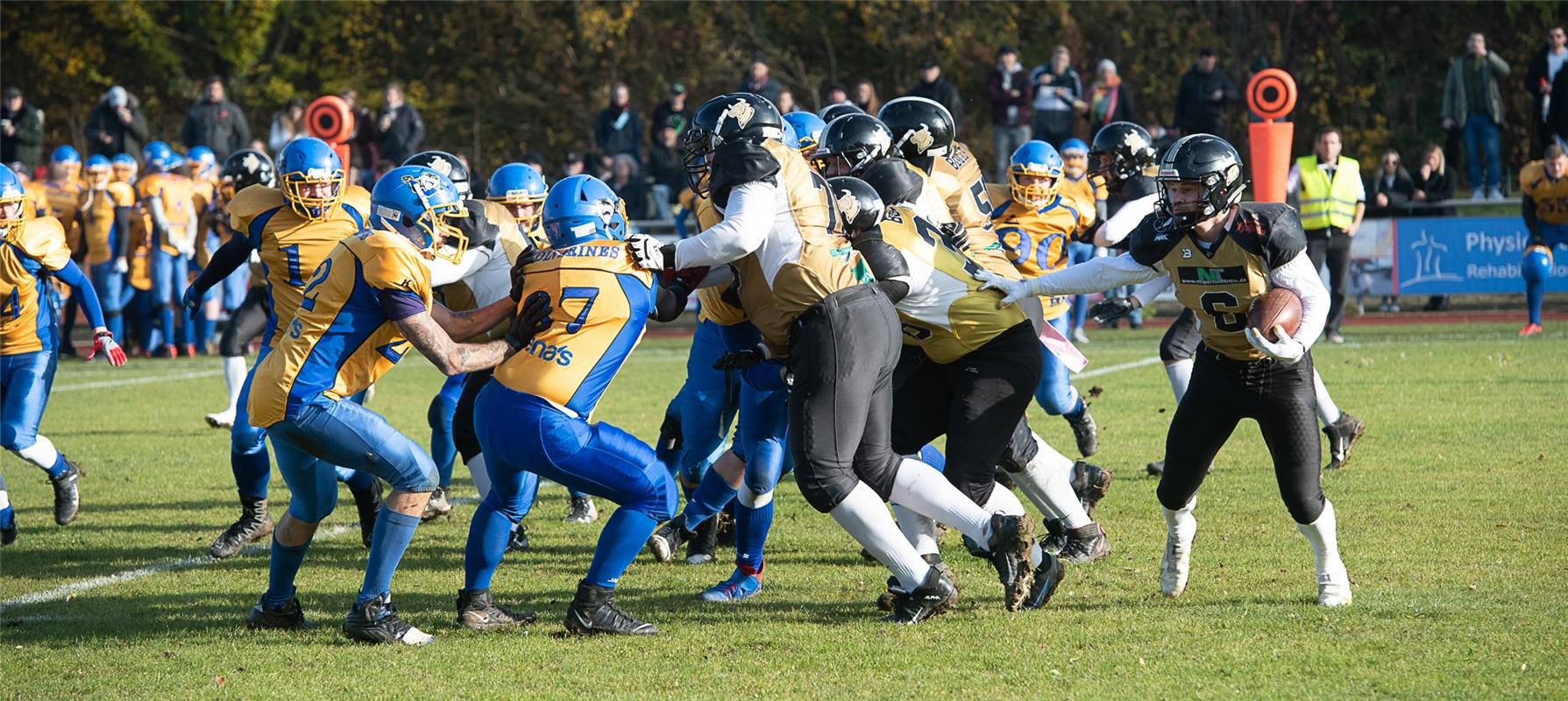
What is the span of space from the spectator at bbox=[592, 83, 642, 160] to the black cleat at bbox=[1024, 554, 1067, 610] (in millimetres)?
14706

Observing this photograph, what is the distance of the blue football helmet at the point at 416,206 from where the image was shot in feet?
→ 17.2

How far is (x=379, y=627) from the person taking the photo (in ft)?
17.2

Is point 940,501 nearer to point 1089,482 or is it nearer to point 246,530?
point 1089,482

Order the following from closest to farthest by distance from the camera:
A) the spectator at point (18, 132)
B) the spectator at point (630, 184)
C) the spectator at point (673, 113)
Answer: the spectator at point (630, 184)
the spectator at point (673, 113)
the spectator at point (18, 132)

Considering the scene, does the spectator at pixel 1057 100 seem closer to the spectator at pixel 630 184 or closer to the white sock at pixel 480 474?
the spectator at pixel 630 184

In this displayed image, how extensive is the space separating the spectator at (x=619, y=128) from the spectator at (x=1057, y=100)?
4.86 m

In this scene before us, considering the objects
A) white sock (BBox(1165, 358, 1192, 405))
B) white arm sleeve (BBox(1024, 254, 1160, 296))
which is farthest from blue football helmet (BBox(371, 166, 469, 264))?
white sock (BBox(1165, 358, 1192, 405))

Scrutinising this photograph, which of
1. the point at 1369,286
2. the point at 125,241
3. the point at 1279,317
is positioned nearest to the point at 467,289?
the point at 1279,317

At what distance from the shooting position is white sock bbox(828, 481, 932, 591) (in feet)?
16.7

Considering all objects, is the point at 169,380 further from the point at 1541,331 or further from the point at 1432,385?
the point at 1541,331

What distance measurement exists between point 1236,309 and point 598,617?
2256 millimetres

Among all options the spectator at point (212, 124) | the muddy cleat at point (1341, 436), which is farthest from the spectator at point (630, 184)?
the muddy cleat at point (1341, 436)

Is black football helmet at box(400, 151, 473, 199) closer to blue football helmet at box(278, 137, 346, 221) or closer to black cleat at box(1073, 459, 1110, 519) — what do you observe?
blue football helmet at box(278, 137, 346, 221)

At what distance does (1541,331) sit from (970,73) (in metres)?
12.2
